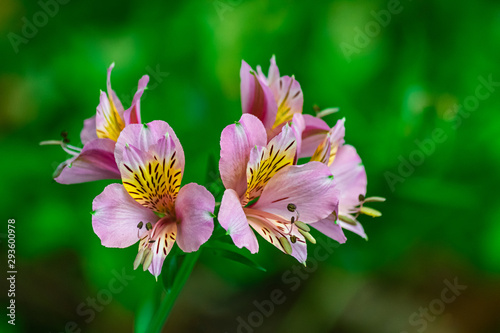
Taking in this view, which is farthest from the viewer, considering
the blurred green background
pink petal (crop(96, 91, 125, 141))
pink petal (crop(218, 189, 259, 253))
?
the blurred green background

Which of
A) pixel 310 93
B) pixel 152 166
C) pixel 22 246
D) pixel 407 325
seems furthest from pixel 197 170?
pixel 407 325

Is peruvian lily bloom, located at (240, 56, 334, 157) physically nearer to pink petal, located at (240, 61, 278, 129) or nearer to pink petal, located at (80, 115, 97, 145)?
pink petal, located at (240, 61, 278, 129)

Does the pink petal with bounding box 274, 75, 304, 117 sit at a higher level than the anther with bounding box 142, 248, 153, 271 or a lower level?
higher

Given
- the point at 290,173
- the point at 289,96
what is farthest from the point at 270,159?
the point at 289,96

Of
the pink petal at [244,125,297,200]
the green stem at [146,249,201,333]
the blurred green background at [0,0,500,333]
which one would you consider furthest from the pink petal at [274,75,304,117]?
the blurred green background at [0,0,500,333]

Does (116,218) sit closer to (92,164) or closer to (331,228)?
(92,164)

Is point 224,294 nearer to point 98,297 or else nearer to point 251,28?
point 98,297
